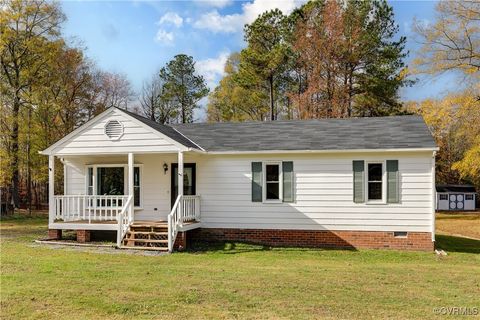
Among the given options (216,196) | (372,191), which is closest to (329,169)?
(372,191)

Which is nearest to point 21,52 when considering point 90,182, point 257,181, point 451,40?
point 90,182

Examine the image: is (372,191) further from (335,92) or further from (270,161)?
(335,92)

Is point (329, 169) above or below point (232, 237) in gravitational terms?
above

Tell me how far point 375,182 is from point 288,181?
2.73 metres

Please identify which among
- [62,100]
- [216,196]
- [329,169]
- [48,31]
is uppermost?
[48,31]

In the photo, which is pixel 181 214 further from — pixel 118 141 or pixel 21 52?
pixel 21 52

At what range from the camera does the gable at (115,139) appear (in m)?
13.5

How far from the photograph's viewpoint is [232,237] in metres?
14.3

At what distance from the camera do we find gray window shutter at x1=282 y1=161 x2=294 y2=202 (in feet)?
45.6

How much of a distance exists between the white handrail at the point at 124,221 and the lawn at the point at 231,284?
793 millimetres

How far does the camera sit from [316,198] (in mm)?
13750

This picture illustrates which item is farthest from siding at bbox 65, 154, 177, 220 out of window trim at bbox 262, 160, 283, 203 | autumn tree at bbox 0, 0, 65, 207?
autumn tree at bbox 0, 0, 65, 207

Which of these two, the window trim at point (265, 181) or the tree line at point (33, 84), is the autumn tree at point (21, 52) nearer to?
the tree line at point (33, 84)

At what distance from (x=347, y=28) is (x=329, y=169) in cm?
1774
